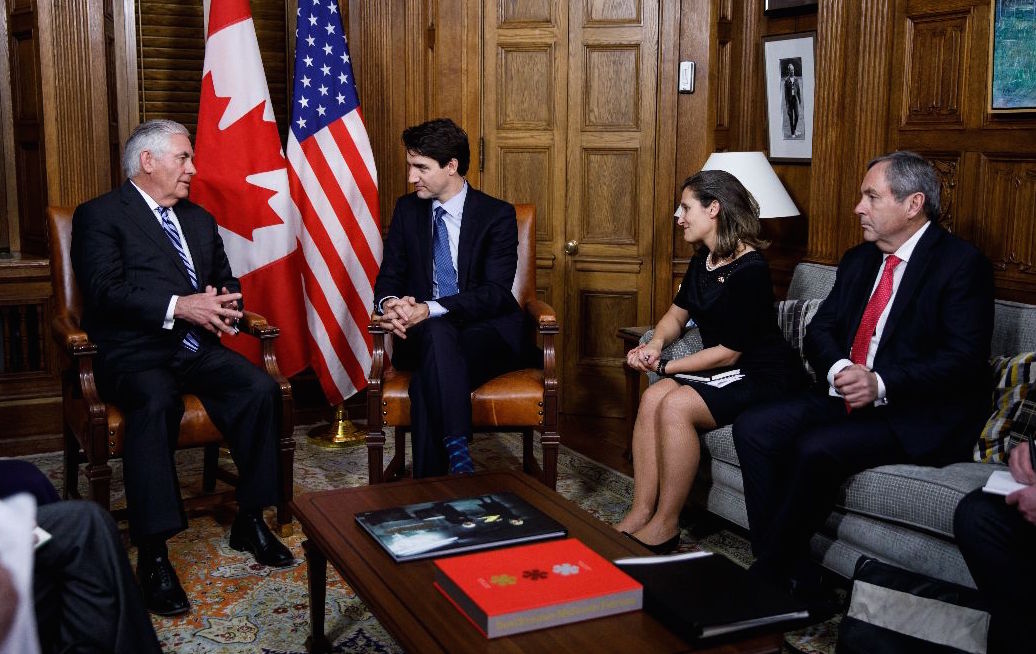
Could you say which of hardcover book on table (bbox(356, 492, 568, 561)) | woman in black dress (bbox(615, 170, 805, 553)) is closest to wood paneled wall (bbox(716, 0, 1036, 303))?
woman in black dress (bbox(615, 170, 805, 553))

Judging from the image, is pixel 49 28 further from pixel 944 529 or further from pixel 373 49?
pixel 944 529

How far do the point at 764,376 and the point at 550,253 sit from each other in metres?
1.93

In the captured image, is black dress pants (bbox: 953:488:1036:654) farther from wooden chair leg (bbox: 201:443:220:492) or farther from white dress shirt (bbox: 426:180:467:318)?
wooden chair leg (bbox: 201:443:220:492)

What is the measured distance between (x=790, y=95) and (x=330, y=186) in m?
2.04

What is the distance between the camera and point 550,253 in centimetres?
516

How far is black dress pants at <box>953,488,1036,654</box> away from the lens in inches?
92.7

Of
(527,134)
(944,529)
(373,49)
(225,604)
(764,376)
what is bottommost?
(225,604)

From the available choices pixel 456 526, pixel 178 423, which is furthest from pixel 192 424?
pixel 456 526

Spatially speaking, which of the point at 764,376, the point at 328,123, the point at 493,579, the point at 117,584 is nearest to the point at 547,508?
the point at 493,579

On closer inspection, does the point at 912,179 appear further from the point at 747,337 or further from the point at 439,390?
the point at 439,390

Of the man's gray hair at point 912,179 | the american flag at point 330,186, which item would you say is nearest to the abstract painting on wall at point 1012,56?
the man's gray hair at point 912,179

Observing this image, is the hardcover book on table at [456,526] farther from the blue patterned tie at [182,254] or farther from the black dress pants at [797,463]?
the blue patterned tie at [182,254]

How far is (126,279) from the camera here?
341 centimetres

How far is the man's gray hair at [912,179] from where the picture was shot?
3025 millimetres
